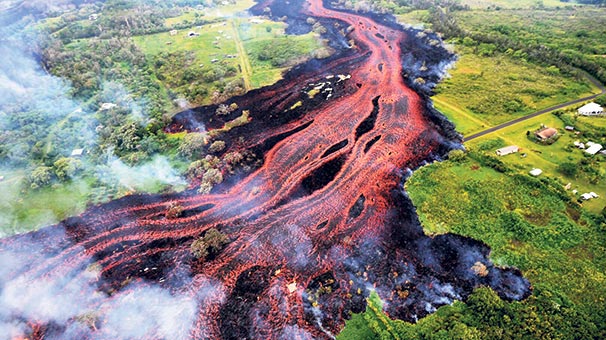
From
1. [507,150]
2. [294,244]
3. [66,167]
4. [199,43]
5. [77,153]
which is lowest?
[507,150]

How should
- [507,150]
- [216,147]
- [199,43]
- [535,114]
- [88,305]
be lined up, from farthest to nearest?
1. [199,43]
2. [535,114]
3. [216,147]
4. [507,150]
5. [88,305]

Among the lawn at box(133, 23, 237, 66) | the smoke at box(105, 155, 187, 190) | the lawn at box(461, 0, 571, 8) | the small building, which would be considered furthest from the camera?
the lawn at box(461, 0, 571, 8)

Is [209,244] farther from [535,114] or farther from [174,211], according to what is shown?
[535,114]

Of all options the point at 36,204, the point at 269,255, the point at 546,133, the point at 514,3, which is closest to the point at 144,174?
the point at 36,204

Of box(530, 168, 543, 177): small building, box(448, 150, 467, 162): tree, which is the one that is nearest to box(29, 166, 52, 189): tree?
box(448, 150, 467, 162): tree

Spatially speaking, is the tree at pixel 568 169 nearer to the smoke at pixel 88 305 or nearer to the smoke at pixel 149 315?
the smoke at pixel 88 305

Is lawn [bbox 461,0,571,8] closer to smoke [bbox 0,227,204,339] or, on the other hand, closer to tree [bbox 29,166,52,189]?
smoke [bbox 0,227,204,339]

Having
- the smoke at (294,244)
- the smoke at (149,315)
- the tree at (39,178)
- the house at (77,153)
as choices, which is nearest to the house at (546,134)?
the smoke at (294,244)
